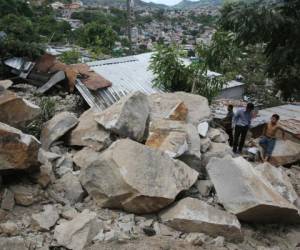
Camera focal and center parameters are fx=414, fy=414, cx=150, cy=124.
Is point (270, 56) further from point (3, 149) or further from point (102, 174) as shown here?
point (3, 149)

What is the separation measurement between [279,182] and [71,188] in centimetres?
292

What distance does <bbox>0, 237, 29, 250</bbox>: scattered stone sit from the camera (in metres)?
4.04

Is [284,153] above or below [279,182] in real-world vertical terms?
below

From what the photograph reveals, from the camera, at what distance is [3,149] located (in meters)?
4.50

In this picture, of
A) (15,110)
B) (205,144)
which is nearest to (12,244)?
(15,110)

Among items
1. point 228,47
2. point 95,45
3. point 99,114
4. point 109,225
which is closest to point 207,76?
point 228,47

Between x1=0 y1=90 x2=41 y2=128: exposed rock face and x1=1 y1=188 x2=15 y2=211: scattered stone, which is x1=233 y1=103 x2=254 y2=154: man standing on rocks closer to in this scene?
x1=0 y1=90 x2=41 y2=128: exposed rock face

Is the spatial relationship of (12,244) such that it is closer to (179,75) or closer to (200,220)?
(200,220)

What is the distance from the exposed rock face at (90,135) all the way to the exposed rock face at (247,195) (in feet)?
5.21

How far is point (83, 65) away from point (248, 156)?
4.10m

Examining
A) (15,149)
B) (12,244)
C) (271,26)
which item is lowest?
(12,244)

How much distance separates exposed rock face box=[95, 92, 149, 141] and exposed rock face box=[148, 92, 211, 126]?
1.52 ft

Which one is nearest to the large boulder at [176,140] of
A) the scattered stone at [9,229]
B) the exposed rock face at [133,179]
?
the exposed rock face at [133,179]

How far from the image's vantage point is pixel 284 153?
779 centimetres
